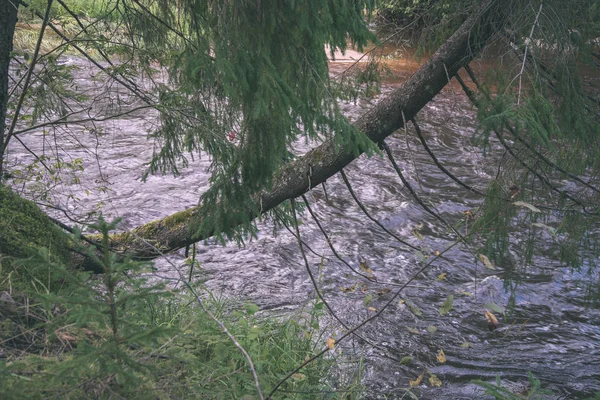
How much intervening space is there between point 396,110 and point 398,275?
3.34m

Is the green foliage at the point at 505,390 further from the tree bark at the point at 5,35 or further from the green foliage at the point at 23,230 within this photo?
the tree bark at the point at 5,35

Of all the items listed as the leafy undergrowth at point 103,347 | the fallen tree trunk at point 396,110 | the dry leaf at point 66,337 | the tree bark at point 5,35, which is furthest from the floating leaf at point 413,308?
the tree bark at point 5,35

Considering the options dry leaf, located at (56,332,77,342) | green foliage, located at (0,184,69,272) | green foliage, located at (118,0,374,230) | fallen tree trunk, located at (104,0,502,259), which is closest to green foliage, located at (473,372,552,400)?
green foliage, located at (118,0,374,230)

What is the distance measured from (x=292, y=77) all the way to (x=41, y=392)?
7.00 ft

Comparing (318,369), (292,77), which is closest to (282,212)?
(318,369)

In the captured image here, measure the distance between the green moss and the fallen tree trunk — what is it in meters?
0.48

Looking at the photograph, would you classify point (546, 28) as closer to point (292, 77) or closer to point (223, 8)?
point (292, 77)

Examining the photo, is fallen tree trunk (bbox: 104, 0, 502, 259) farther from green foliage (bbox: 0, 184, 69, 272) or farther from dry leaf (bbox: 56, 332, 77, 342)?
dry leaf (bbox: 56, 332, 77, 342)

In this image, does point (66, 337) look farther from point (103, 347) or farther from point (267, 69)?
point (267, 69)

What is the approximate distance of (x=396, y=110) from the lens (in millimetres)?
4242

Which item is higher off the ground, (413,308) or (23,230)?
(23,230)

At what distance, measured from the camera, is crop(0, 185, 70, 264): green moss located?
3.66 m

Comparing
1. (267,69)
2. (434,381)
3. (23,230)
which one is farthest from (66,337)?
(434,381)

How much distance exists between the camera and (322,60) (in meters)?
3.58
